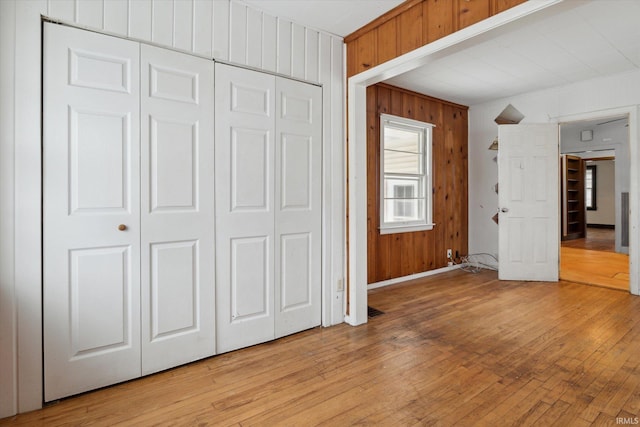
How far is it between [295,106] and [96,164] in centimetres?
149

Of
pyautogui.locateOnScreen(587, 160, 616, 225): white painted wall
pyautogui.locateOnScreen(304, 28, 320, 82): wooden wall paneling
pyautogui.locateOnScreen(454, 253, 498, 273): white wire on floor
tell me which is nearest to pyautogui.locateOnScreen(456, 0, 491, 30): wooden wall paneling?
pyautogui.locateOnScreen(304, 28, 320, 82): wooden wall paneling

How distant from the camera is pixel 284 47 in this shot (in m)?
2.69

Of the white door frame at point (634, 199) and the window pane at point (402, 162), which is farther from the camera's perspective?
the window pane at point (402, 162)

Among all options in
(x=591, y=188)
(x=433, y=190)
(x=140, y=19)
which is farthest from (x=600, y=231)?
(x=140, y=19)

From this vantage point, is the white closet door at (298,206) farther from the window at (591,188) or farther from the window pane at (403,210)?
the window at (591,188)

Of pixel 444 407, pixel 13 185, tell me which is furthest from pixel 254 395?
pixel 13 185

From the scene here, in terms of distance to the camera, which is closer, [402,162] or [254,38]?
[254,38]

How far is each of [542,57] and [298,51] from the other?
8.72ft

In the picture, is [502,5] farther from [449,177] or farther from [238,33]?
[449,177]

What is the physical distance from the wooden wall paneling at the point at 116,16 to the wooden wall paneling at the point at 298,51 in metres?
1.18

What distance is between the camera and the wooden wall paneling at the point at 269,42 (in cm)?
259

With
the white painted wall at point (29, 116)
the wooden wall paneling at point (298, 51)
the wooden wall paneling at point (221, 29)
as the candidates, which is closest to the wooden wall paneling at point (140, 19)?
the white painted wall at point (29, 116)

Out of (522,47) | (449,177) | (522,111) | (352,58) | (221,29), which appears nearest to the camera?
(221,29)

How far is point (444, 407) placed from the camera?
1825 millimetres
